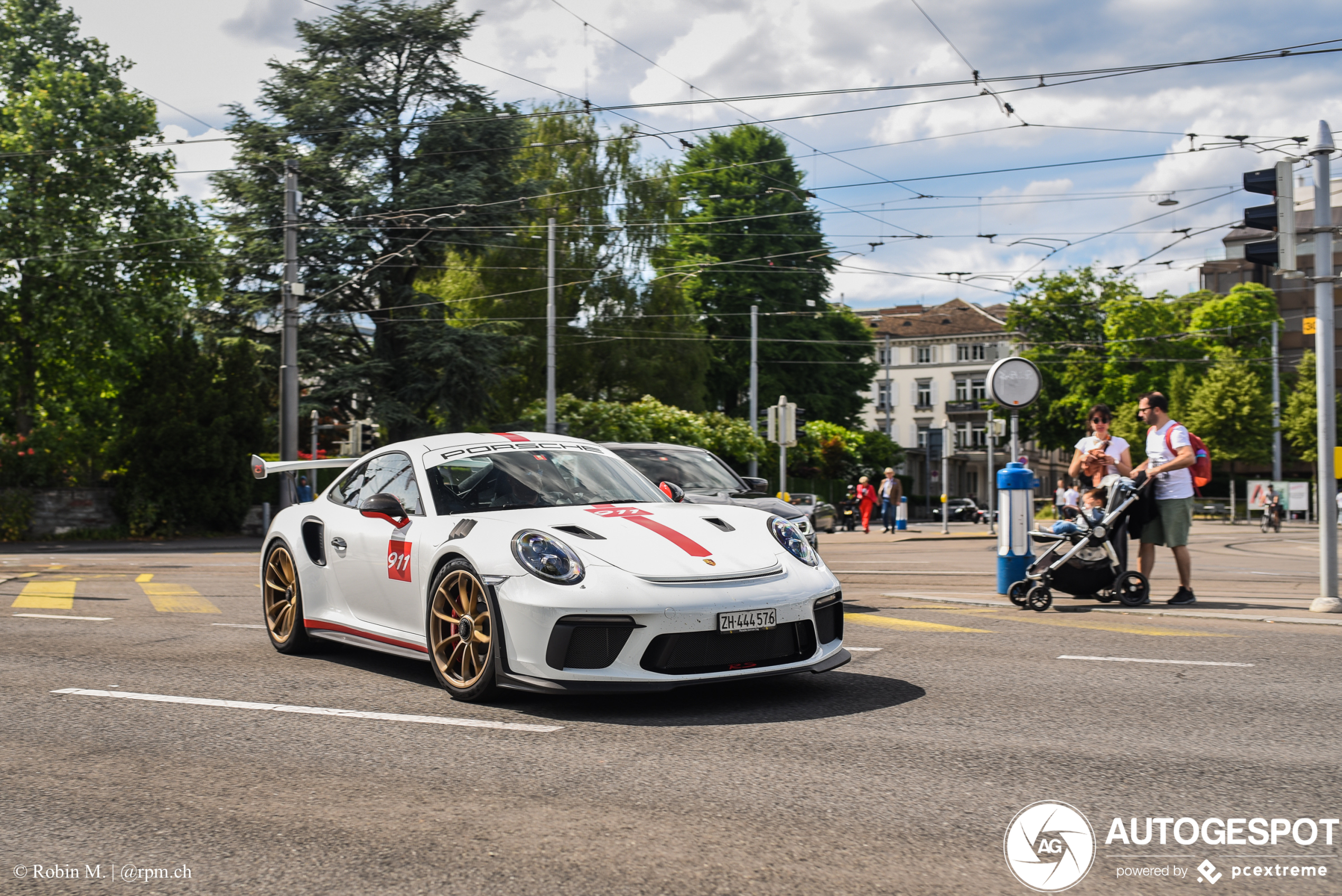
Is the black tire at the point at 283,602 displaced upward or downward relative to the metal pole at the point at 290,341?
downward

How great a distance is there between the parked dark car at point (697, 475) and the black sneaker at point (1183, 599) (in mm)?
3298

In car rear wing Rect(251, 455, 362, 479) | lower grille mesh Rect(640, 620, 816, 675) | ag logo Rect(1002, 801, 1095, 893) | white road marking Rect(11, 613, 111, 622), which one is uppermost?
car rear wing Rect(251, 455, 362, 479)

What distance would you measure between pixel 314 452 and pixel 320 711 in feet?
100

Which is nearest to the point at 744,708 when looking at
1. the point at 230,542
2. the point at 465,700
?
the point at 465,700

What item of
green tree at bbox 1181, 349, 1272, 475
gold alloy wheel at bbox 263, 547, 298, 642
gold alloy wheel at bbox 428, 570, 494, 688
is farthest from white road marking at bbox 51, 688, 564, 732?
green tree at bbox 1181, 349, 1272, 475

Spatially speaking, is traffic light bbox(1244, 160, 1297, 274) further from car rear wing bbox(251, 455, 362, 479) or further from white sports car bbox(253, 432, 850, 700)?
car rear wing bbox(251, 455, 362, 479)

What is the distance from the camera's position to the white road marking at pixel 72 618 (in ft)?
33.6

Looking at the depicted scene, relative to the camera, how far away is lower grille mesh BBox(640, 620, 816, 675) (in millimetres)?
5473

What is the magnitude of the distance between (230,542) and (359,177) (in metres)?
11.3

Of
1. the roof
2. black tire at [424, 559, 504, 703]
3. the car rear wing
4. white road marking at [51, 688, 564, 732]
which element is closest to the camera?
white road marking at [51, 688, 564, 732]

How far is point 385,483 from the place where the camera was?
732 cm

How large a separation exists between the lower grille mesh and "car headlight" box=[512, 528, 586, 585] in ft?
1.73

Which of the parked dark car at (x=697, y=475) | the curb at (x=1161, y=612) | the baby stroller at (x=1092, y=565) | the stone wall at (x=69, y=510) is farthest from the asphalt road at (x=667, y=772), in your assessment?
the stone wall at (x=69, y=510)

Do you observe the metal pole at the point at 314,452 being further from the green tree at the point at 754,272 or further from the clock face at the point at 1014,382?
the clock face at the point at 1014,382
